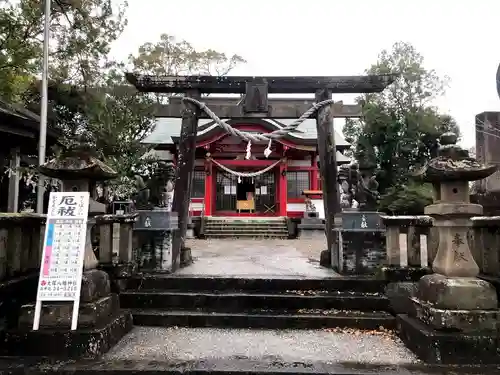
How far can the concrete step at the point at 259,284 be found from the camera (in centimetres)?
564

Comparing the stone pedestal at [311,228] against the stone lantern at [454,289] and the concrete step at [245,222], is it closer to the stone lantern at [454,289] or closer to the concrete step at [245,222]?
the concrete step at [245,222]

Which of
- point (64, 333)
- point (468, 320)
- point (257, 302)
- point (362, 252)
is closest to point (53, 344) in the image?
point (64, 333)

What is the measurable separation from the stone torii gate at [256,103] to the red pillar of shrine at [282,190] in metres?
11.9

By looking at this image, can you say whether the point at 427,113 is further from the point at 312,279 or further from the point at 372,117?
the point at 312,279

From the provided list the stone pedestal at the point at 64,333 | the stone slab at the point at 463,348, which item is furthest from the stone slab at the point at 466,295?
the stone pedestal at the point at 64,333

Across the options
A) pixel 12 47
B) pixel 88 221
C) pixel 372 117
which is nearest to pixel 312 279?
pixel 88 221

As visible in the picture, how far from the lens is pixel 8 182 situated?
44.7 feet

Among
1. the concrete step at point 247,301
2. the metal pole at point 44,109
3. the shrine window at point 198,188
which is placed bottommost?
the concrete step at point 247,301

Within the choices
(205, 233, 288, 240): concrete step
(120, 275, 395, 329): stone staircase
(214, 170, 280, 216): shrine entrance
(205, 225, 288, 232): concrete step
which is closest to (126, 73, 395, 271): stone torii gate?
(120, 275, 395, 329): stone staircase

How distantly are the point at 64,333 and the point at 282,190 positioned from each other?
15946 mm

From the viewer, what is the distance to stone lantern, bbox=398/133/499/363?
12.2ft

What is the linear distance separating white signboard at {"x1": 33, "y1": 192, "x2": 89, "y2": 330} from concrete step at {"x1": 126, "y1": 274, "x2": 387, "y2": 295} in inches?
72.2

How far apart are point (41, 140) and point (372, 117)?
23821mm

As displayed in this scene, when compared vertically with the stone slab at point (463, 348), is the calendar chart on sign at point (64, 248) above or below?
above
